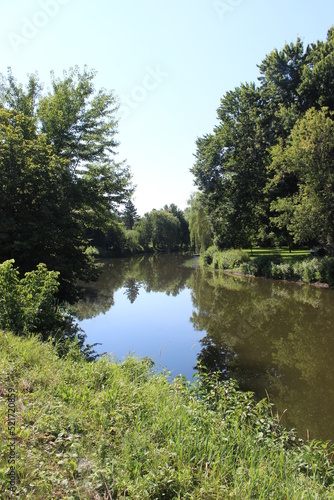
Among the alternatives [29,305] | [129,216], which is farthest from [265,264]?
[129,216]

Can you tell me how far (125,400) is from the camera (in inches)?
152

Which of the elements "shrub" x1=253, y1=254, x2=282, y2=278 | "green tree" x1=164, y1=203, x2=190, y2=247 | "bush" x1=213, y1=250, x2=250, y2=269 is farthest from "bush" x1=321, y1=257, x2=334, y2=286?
"green tree" x1=164, y1=203, x2=190, y2=247

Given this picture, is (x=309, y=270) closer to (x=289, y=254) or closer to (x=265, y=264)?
(x=265, y=264)

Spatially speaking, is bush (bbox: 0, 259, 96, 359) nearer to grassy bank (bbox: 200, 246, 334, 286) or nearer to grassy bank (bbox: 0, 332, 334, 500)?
grassy bank (bbox: 0, 332, 334, 500)

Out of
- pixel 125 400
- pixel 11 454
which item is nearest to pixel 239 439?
pixel 125 400

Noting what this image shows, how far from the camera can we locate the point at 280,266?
72.7ft

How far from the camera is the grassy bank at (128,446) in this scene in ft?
8.07

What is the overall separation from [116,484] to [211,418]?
5.46 ft

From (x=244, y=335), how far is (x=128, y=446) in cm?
821

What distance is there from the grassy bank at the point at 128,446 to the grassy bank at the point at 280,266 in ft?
54.6

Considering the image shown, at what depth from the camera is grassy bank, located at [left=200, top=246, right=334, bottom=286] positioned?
1907cm

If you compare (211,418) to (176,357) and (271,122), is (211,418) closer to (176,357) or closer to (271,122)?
(176,357)

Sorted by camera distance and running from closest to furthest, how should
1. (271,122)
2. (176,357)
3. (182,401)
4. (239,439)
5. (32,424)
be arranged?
(32,424) → (239,439) → (182,401) → (176,357) → (271,122)

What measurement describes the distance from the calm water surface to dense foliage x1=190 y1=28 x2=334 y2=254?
523cm
